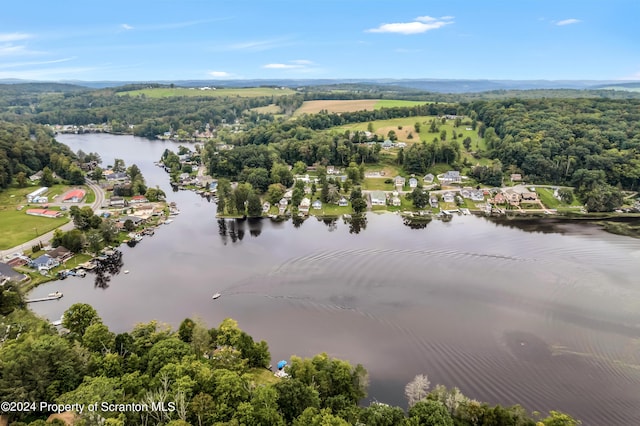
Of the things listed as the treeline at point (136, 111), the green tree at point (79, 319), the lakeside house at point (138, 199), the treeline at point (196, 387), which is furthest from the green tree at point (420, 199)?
the treeline at point (136, 111)

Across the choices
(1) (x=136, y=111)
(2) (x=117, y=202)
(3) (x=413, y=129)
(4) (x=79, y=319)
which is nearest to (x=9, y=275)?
(4) (x=79, y=319)

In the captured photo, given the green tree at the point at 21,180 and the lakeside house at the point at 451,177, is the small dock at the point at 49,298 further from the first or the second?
the lakeside house at the point at 451,177

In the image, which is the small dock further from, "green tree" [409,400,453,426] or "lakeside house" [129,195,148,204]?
"green tree" [409,400,453,426]

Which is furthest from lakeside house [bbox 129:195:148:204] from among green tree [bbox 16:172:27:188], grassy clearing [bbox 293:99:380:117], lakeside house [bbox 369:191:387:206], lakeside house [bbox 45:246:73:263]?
grassy clearing [bbox 293:99:380:117]

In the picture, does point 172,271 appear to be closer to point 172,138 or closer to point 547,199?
point 547,199

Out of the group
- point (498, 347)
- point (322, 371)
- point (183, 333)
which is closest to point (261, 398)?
point (322, 371)

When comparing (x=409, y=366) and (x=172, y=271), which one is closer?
(x=409, y=366)
